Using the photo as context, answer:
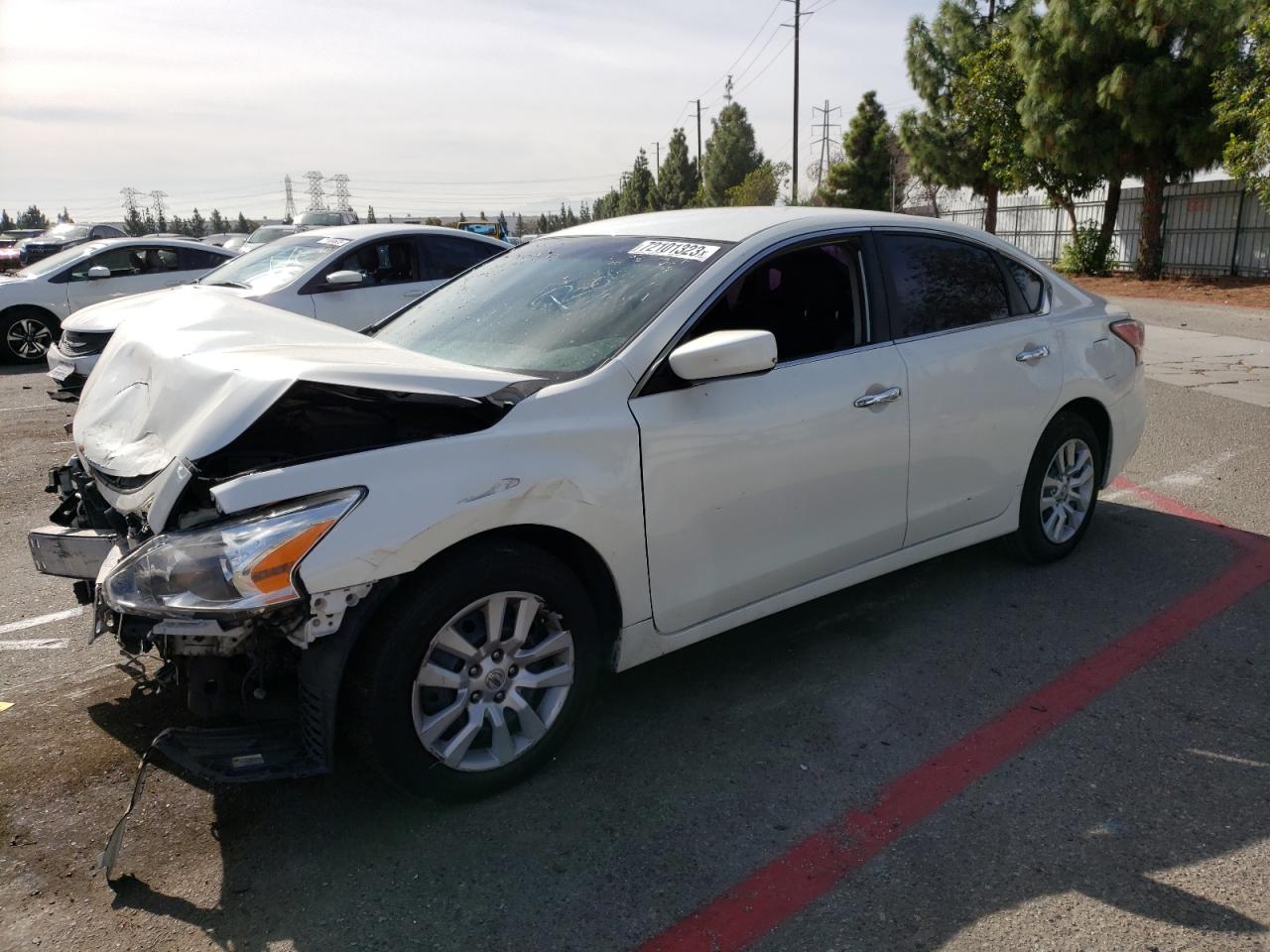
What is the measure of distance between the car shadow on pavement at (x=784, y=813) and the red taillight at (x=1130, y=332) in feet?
4.99

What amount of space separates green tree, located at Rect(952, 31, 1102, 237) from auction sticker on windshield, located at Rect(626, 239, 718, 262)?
23271 mm

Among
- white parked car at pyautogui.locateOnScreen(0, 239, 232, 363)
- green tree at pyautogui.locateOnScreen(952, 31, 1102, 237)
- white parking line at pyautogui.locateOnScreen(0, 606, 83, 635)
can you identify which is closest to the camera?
white parking line at pyautogui.locateOnScreen(0, 606, 83, 635)

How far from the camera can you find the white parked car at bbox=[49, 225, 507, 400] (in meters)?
8.52

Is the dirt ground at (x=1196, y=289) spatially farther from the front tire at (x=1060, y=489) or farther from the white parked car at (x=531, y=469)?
the white parked car at (x=531, y=469)

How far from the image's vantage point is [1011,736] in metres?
3.35

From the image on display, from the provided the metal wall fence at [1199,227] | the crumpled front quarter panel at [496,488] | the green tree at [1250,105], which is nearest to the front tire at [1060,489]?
the crumpled front quarter panel at [496,488]

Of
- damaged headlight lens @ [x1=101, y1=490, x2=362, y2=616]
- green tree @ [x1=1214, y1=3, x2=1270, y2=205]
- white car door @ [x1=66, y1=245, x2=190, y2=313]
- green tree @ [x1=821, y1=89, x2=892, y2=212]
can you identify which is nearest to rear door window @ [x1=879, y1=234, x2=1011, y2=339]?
damaged headlight lens @ [x1=101, y1=490, x2=362, y2=616]

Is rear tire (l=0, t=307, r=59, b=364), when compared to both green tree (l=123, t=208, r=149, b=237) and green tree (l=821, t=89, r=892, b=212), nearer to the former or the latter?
green tree (l=821, t=89, r=892, b=212)

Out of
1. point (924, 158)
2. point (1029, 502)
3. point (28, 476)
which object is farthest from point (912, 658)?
point (924, 158)

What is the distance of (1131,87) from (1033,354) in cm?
1968

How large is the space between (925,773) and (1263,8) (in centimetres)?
1907

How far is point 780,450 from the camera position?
3438mm

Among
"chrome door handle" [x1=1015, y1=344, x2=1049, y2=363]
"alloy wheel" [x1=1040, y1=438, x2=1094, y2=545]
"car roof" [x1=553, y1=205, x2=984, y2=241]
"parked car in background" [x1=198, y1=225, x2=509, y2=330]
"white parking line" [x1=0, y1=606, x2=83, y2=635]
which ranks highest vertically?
"car roof" [x1=553, y1=205, x2=984, y2=241]

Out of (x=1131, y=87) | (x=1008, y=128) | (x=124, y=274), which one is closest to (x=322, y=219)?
(x=124, y=274)
